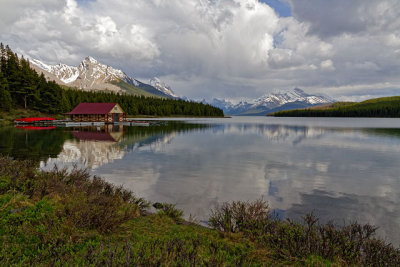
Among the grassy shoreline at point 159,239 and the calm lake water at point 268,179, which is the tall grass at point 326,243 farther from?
the calm lake water at point 268,179

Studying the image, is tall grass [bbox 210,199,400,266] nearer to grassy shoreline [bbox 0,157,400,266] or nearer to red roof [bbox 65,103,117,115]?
grassy shoreline [bbox 0,157,400,266]

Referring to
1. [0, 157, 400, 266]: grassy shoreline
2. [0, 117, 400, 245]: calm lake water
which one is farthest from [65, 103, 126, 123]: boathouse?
[0, 157, 400, 266]: grassy shoreline

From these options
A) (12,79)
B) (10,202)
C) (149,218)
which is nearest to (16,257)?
(10,202)

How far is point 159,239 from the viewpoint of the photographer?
264 inches

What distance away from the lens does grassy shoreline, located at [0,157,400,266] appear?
17.5 ft

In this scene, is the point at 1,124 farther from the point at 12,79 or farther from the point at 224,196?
the point at 224,196

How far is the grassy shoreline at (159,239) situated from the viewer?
534 centimetres

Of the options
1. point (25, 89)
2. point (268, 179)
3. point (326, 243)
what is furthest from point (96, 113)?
point (326, 243)

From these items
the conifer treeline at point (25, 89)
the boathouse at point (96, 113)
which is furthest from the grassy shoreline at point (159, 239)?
the boathouse at point (96, 113)

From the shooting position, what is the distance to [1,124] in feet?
202

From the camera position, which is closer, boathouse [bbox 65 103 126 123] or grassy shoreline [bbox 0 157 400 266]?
grassy shoreline [bbox 0 157 400 266]

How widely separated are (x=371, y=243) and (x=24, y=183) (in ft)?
41.5

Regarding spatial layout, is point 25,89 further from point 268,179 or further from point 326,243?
point 326,243

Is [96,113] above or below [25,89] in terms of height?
below
